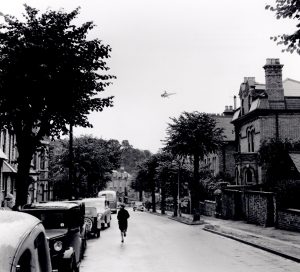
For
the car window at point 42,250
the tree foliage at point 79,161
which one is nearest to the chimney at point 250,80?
the tree foliage at point 79,161

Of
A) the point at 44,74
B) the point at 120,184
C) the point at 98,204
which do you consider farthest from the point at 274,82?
the point at 120,184

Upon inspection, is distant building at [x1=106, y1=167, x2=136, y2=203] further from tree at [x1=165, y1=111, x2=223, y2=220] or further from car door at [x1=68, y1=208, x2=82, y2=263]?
car door at [x1=68, y1=208, x2=82, y2=263]

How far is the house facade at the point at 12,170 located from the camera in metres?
29.1

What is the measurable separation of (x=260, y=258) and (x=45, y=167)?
3489 cm

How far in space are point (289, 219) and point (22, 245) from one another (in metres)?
23.1

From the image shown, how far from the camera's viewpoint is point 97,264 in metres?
13.0

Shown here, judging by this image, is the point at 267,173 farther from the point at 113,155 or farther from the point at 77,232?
the point at 113,155

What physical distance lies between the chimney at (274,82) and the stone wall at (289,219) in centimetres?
2034

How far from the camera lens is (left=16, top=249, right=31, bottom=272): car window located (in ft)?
9.69

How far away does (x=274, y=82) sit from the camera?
4356cm

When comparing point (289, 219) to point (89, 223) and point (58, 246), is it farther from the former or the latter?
point (58, 246)

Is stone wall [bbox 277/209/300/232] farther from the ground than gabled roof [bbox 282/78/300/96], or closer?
closer

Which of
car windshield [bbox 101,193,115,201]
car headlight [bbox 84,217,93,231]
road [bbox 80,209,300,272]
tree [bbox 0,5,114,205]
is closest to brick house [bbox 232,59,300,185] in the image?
car windshield [bbox 101,193,115,201]

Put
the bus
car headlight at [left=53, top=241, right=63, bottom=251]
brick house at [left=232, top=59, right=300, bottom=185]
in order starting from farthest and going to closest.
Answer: the bus
brick house at [left=232, top=59, right=300, bottom=185]
car headlight at [left=53, top=241, right=63, bottom=251]
